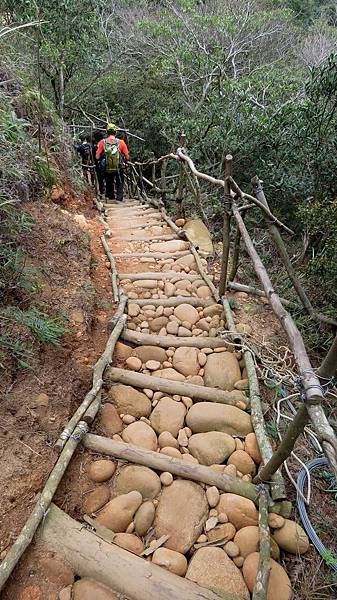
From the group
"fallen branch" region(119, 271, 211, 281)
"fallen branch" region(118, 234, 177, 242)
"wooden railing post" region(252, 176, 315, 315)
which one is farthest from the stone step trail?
"fallen branch" region(118, 234, 177, 242)

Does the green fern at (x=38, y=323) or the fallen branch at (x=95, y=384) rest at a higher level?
the green fern at (x=38, y=323)

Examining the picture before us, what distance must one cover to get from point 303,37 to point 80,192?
11735mm

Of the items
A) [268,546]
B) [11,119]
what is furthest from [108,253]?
[268,546]

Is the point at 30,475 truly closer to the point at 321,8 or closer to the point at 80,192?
the point at 80,192

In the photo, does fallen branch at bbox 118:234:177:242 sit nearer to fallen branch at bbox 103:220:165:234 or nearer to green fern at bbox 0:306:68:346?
fallen branch at bbox 103:220:165:234

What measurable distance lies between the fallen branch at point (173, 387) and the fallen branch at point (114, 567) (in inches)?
37.2

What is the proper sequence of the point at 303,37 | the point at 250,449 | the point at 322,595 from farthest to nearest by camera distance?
the point at 303,37, the point at 250,449, the point at 322,595

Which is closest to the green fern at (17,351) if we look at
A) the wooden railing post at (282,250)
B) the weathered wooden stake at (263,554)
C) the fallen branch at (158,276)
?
the weathered wooden stake at (263,554)

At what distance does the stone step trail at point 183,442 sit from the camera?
1.62 m

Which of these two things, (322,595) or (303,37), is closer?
(322,595)

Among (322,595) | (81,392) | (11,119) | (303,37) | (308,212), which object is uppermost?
(303,37)

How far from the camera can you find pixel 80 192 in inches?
222

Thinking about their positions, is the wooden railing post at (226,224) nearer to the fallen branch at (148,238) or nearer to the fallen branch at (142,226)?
the fallen branch at (148,238)

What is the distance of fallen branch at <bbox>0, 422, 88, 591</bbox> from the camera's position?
1413 mm
